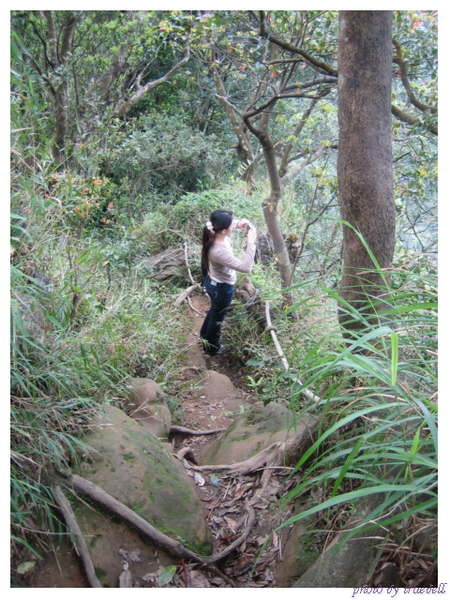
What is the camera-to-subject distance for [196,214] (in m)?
6.48

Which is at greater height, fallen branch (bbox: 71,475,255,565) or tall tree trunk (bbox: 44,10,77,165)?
tall tree trunk (bbox: 44,10,77,165)

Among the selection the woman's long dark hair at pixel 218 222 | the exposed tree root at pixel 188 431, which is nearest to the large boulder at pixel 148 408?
the exposed tree root at pixel 188 431

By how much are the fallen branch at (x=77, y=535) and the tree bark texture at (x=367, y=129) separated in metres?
1.49

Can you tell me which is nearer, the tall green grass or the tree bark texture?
the tall green grass

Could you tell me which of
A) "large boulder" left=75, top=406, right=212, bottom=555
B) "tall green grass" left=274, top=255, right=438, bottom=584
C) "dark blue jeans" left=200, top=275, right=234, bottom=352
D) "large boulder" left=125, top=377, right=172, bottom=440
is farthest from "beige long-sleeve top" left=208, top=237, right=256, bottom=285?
"tall green grass" left=274, top=255, right=438, bottom=584

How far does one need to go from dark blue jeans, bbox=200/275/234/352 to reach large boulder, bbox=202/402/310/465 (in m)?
1.47

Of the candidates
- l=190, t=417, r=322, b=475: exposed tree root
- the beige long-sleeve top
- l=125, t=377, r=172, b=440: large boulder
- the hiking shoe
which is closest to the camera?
l=190, t=417, r=322, b=475: exposed tree root

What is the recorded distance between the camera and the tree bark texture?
1935 mm

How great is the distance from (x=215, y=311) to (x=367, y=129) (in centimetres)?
258

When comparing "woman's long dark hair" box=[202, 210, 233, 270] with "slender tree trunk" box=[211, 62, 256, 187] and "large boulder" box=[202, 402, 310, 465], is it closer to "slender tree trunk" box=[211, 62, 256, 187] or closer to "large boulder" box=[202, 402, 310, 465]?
"large boulder" box=[202, 402, 310, 465]

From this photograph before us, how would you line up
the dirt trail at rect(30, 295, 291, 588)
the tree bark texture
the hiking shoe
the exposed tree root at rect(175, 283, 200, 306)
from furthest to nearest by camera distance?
the exposed tree root at rect(175, 283, 200, 306) → the hiking shoe → the tree bark texture → the dirt trail at rect(30, 295, 291, 588)

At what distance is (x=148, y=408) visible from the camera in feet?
9.18

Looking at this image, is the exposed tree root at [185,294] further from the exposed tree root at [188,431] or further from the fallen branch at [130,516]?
the fallen branch at [130,516]
